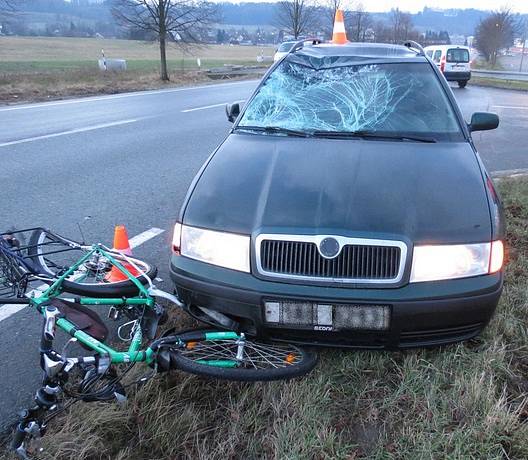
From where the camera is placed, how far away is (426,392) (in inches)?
95.5

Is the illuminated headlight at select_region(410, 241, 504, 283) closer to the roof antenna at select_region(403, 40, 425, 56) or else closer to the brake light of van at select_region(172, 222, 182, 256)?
the brake light of van at select_region(172, 222, 182, 256)

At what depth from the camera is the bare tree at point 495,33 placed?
5122cm

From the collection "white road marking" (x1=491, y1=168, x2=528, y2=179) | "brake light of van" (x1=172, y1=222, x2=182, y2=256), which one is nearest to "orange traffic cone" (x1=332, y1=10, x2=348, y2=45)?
"white road marking" (x1=491, y1=168, x2=528, y2=179)

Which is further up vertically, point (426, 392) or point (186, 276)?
point (186, 276)

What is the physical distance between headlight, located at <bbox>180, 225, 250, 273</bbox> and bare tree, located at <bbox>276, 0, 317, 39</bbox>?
→ 4115 centimetres

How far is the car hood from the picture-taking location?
8.13 feet

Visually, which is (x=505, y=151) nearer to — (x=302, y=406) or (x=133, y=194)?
(x=133, y=194)

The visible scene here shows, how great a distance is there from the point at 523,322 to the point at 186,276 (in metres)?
1.99

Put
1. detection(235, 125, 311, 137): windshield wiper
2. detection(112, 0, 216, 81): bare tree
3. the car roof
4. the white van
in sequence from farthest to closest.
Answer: detection(112, 0, 216, 81): bare tree → the white van → the car roof → detection(235, 125, 311, 137): windshield wiper

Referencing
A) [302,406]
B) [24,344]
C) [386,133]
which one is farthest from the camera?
[386,133]

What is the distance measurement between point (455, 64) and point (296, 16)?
2068cm

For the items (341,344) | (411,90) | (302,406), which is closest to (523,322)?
(341,344)

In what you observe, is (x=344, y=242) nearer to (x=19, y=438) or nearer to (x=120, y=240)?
(x=19, y=438)

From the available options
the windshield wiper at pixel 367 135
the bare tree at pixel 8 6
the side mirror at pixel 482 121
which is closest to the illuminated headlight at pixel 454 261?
the windshield wiper at pixel 367 135
